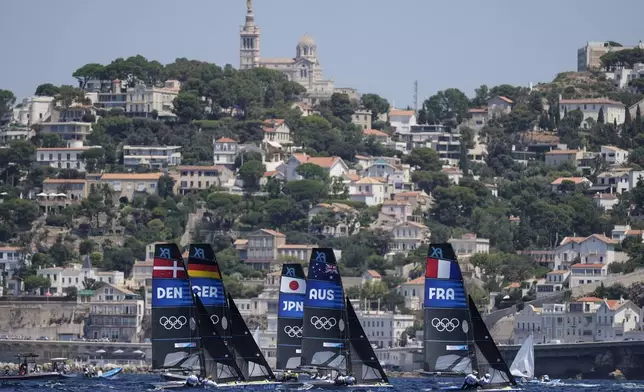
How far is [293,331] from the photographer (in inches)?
3396

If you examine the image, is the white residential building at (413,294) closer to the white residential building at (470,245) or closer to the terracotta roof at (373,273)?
the terracotta roof at (373,273)

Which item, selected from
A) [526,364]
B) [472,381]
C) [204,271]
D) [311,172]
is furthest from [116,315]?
[472,381]

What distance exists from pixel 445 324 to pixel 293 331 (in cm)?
1249

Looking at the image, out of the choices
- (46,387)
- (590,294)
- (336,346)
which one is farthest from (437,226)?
(336,346)

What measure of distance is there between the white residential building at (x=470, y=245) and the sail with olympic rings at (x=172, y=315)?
8237 cm

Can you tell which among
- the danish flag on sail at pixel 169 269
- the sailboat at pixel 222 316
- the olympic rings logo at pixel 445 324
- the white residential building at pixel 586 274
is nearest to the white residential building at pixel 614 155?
the white residential building at pixel 586 274

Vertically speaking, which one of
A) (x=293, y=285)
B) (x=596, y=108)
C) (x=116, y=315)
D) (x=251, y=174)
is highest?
(x=596, y=108)

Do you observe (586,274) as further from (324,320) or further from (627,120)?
(324,320)

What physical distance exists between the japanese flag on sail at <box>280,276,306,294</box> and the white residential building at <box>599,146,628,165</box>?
102 m

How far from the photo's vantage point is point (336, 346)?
78.0 metres

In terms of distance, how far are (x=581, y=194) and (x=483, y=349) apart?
325 ft

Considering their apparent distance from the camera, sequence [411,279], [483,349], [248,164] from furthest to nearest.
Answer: [248,164]
[411,279]
[483,349]

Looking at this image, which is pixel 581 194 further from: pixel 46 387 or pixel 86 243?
pixel 46 387

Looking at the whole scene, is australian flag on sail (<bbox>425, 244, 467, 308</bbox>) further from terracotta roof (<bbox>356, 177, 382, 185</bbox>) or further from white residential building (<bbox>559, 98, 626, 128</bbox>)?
white residential building (<bbox>559, 98, 626, 128</bbox>)
